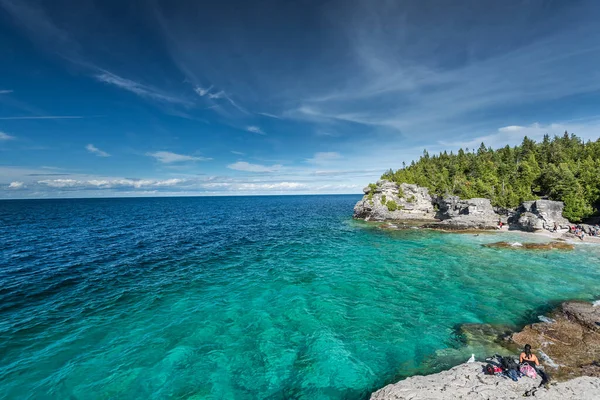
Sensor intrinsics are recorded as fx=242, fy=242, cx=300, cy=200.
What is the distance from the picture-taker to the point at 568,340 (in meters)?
14.9

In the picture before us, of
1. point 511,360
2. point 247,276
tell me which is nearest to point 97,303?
point 247,276

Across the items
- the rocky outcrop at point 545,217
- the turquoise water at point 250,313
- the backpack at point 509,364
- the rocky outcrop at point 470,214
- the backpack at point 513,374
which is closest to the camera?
the backpack at point 513,374

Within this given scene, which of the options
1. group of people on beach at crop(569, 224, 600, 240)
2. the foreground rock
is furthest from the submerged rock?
the foreground rock

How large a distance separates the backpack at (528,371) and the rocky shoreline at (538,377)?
0.24 metres

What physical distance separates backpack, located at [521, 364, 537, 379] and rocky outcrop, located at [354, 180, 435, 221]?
61.7 metres

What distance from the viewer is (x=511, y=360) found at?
12008 millimetres

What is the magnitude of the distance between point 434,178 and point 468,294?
7201cm

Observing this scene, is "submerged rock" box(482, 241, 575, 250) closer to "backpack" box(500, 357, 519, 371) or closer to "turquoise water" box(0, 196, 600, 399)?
"turquoise water" box(0, 196, 600, 399)

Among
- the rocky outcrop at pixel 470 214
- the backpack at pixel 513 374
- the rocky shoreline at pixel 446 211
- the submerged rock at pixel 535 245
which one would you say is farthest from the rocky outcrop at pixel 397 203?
the backpack at pixel 513 374

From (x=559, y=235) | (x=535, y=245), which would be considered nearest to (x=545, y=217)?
(x=559, y=235)

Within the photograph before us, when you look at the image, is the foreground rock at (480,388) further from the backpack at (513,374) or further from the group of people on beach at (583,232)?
the group of people on beach at (583,232)

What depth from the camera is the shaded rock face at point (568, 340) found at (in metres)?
12.5

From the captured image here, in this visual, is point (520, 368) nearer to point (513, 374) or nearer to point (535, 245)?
point (513, 374)

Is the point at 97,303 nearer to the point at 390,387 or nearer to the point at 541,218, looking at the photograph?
the point at 390,387
